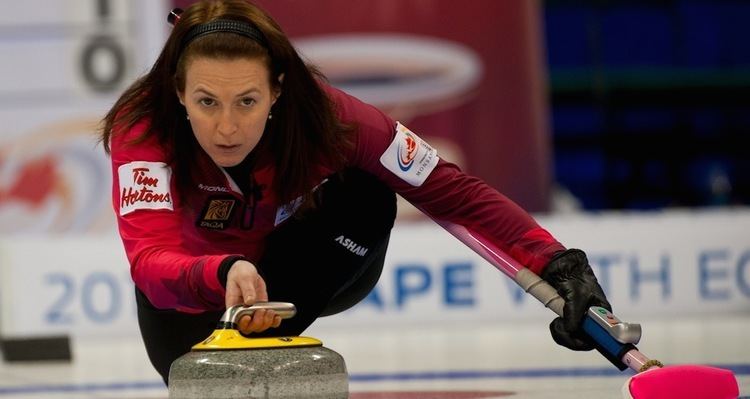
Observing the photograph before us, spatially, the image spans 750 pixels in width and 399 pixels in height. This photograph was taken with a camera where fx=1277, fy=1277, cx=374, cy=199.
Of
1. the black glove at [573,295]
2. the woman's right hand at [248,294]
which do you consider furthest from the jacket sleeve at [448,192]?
the woman's right hand at [248,294]

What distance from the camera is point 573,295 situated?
2.94 metres

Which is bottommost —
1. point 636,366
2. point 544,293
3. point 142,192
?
point 636,366

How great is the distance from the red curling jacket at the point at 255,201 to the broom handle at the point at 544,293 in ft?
0.08

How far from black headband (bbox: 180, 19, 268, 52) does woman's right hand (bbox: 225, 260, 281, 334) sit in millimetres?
574

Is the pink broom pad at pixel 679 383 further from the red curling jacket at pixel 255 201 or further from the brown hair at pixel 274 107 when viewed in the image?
the brown hair at pixel 274 107

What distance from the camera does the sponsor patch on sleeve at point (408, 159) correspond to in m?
3.21

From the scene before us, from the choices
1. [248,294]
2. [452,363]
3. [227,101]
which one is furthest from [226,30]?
[452,363]

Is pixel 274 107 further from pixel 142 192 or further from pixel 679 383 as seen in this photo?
pixel 679 383

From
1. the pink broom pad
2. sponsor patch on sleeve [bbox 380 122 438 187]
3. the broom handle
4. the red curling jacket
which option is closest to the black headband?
the red curling jacket

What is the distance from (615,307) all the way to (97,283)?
311 centimetres

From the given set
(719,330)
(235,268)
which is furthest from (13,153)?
(235,268)

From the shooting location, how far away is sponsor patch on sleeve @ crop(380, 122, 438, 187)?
10.5ft

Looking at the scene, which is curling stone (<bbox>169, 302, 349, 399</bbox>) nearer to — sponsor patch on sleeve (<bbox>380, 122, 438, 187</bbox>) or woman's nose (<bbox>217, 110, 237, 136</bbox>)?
woman's nose (<bbox>217, 110, 237, 136</bbox>)

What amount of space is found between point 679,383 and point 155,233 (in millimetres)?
1174
